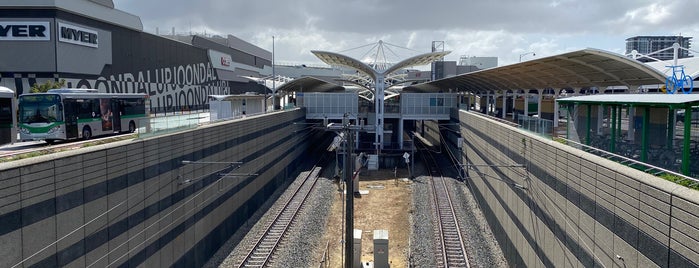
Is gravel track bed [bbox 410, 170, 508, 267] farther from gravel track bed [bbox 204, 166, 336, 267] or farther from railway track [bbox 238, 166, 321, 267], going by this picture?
railway track [bbox 238, 166, 321, 267]

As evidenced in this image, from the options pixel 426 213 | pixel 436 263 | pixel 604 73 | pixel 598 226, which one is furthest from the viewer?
pixel 426 213

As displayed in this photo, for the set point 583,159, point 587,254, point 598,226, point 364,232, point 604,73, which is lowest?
point 364,232

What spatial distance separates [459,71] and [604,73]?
272 ft

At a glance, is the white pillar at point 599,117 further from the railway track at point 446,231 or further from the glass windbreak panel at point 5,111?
the glass windbreak panel at point 5,111

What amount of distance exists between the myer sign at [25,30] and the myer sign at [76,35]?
98 cm

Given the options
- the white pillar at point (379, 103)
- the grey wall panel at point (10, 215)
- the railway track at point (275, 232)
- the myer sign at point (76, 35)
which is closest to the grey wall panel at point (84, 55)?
the myer sign at point (76, 35)

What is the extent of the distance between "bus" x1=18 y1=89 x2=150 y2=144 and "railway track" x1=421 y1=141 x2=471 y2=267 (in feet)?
37.7

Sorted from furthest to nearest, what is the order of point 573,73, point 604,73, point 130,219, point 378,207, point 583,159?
point 378,207 < point 573,73 < point 604,73 < point 130,219 < point 583,159

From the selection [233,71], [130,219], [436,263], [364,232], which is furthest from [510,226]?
[233,71]

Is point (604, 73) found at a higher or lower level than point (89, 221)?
higher

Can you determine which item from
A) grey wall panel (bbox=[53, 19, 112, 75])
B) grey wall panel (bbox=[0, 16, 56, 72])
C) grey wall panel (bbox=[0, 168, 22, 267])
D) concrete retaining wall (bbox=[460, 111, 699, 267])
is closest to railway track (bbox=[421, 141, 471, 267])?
concrete retaining wall (bbox=[460, 111, 699, 267])

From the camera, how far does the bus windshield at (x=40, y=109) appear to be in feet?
59.1

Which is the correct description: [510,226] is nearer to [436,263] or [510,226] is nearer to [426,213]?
[436,263]

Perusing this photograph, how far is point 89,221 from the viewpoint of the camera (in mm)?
10992
